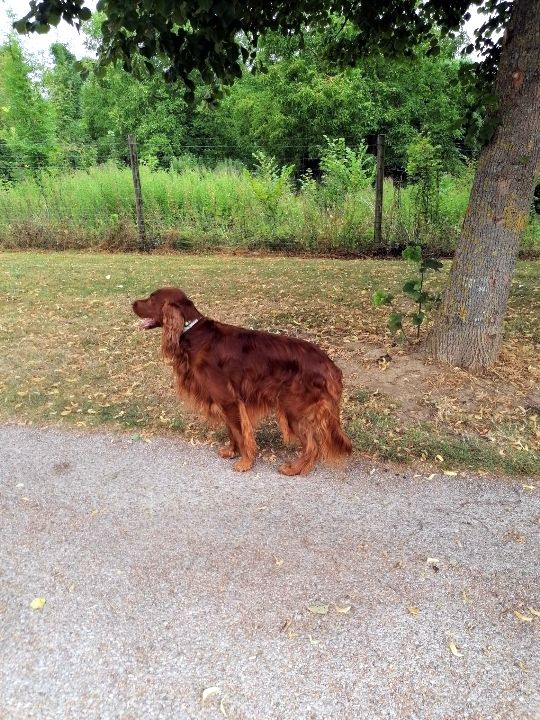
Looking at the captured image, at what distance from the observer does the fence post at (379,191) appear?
31.7ft

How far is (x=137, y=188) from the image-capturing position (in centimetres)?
1125

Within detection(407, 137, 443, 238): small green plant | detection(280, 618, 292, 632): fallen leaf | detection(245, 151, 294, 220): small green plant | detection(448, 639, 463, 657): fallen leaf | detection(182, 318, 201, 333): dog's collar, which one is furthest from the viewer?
detection(245, 151, 294, 220): small green plant

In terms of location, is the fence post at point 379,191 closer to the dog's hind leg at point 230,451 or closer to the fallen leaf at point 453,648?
the dog's hind leg at point 230,451

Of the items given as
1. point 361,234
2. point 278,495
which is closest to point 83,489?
point 278,495

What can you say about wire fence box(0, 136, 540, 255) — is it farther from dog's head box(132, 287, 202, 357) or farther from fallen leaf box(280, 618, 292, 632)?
fallen leaf box(280, 618, 292, 632)

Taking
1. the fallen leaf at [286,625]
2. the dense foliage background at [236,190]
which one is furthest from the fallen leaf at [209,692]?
the dense foliage background at [236,190]

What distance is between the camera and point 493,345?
4.44 m

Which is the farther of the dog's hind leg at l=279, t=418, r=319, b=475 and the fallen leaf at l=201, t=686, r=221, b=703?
the dog's hind leg at l=279, t=418, r=319, b=475

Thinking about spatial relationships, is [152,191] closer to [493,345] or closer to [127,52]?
[127,52]

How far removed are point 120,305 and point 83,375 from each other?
7.91ft

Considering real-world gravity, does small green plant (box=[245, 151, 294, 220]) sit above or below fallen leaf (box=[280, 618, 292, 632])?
above

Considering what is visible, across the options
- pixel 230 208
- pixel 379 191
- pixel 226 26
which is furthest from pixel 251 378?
pixel 230 208

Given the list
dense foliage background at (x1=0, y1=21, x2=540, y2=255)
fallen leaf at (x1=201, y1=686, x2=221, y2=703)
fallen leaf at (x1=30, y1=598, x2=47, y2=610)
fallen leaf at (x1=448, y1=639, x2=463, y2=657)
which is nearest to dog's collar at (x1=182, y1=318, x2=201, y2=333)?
fallen leaf at (x1=30, y1=598, x2=47, y2=610)

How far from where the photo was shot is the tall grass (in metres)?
10.2
